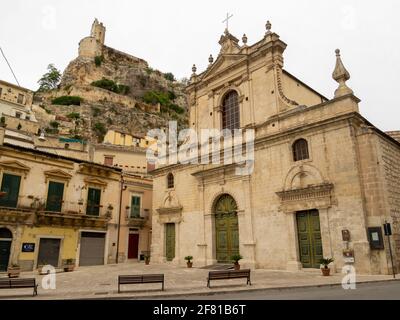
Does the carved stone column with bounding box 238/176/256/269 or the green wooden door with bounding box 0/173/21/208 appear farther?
the green wooden door with bounding box 0/173/21/208

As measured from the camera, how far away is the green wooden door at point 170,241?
2327 cm

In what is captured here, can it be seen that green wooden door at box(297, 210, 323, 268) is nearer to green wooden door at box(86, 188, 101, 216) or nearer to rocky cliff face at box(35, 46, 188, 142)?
green wooden door at box(86, 188, 101, 216)

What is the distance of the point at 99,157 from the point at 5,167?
19.9 metres

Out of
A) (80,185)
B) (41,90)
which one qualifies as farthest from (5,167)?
(41,90)

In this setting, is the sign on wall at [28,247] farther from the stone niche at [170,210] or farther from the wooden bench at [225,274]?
Answer: the wooden bench at [225,274]

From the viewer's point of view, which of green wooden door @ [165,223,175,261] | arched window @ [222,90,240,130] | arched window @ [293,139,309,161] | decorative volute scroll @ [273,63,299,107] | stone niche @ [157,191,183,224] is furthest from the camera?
green wooden door @ [165,223,175,261]

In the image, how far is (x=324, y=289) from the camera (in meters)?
10.3

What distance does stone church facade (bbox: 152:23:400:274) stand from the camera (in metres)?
14.7

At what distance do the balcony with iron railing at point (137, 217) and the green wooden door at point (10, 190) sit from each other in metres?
8.63

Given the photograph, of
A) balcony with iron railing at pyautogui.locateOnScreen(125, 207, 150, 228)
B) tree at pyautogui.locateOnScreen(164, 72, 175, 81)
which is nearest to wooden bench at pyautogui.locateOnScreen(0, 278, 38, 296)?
balcony with iron railing at pyautogui.locateOnScreen(125, 207, 150, 228)

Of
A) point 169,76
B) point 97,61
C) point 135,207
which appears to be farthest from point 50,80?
point 135,207

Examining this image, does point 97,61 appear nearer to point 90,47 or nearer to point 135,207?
point 90,47

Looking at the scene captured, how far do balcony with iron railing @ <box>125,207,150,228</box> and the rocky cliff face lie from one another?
35.3 m

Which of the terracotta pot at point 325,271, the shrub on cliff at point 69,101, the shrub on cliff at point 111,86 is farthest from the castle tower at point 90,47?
the terracotta pot at point 325,271
